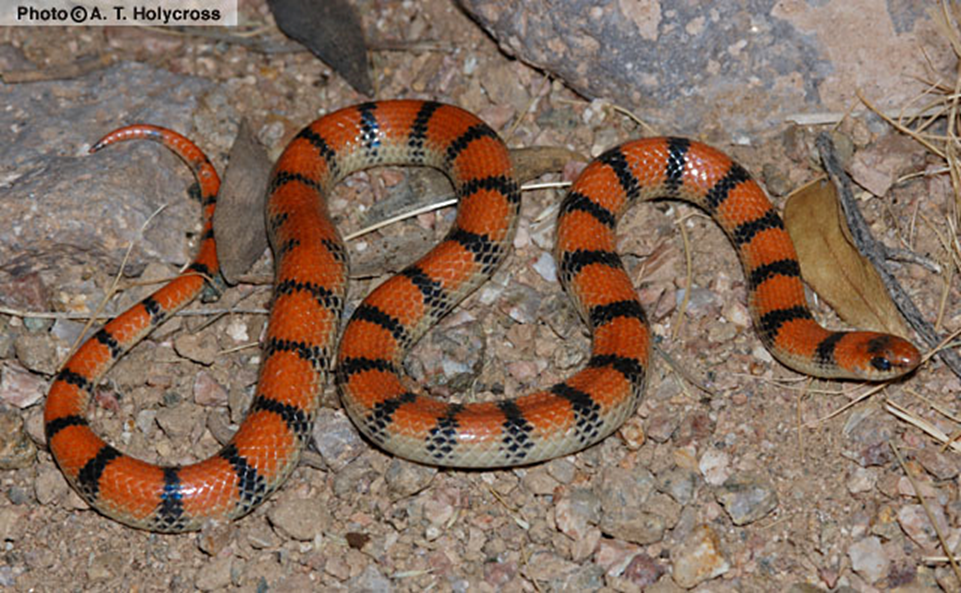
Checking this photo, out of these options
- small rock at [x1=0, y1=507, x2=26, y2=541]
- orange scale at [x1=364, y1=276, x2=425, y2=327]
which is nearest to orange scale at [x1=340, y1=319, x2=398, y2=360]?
orange scale at [x1=364, y1=276, x2=425, y2=327]

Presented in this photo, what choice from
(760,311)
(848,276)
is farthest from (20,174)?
(848,276)

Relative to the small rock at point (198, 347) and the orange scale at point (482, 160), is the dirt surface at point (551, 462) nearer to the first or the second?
the small rock at point (198, 347)

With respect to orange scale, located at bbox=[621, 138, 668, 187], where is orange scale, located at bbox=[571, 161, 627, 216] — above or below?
below

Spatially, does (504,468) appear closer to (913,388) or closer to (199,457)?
(199,457)

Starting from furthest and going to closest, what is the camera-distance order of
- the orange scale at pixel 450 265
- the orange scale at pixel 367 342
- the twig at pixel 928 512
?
the orange scale at pixel 450 265 < the orange scale at pixel 367 342 < the twig at pixel 928 512

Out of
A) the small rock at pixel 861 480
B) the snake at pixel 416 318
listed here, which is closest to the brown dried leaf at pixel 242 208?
the snake at pixel 416 318

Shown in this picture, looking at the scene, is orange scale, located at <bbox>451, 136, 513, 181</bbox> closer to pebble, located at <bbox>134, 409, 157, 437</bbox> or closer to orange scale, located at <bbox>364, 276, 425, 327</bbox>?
orange scale, located at <bbox>364, 276, 425, 327</bbox>

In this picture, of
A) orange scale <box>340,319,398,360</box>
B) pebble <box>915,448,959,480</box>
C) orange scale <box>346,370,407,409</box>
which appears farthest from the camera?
orange scale <box>340,319,398,360</box>
